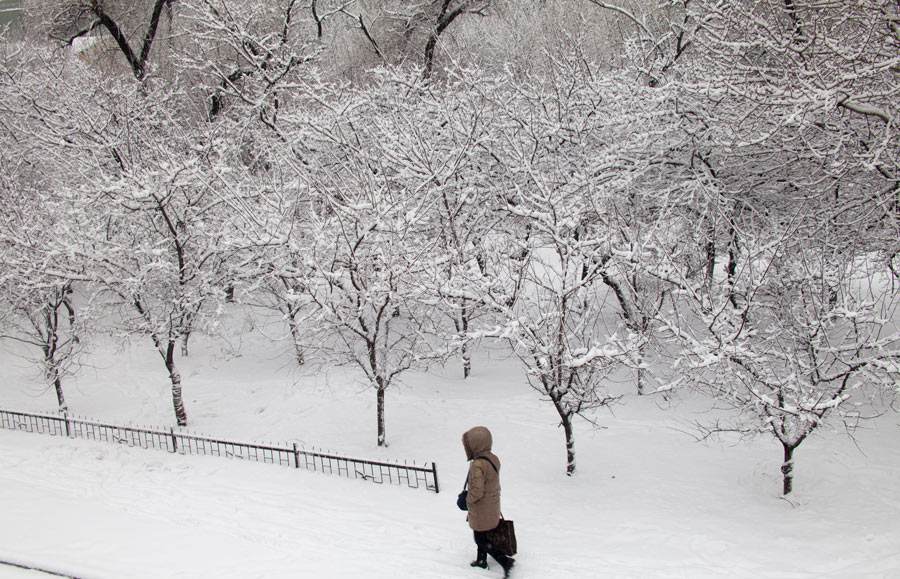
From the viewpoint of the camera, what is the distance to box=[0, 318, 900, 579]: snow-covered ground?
7.49m

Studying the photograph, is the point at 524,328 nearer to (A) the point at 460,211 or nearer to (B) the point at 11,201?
(A) the point at 460,211

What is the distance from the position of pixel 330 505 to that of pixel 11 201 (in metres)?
13.1

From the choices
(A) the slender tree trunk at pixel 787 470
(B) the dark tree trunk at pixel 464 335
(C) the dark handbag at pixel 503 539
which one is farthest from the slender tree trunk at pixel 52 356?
(A) the slender tree trunk at pixel 787 470

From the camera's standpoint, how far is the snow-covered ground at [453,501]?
295 inches

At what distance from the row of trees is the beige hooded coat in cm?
252

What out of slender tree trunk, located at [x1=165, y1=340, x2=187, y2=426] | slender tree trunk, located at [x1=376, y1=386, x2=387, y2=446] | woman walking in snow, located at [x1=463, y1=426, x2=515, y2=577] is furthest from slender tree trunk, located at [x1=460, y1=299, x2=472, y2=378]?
slender tree trunk, located at [x1=165, y1=340, x2=187, y2=426]

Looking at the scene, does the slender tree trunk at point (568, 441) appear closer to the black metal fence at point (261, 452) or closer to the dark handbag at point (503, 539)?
the black metal fence at point (261, 452)

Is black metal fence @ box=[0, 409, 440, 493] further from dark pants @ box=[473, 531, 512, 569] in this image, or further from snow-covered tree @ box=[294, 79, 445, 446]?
dark pants @ box=[473, 531, 512, 569]

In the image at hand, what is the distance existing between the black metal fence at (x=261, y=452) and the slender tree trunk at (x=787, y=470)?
16.8 feet

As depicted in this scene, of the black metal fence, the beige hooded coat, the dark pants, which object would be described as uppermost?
the beige hooded coat

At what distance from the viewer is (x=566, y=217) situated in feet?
37.2

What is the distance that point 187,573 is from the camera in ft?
22.9

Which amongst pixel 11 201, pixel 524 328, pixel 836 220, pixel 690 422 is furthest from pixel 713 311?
pixel 11 201

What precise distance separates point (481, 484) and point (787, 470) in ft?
17.2
